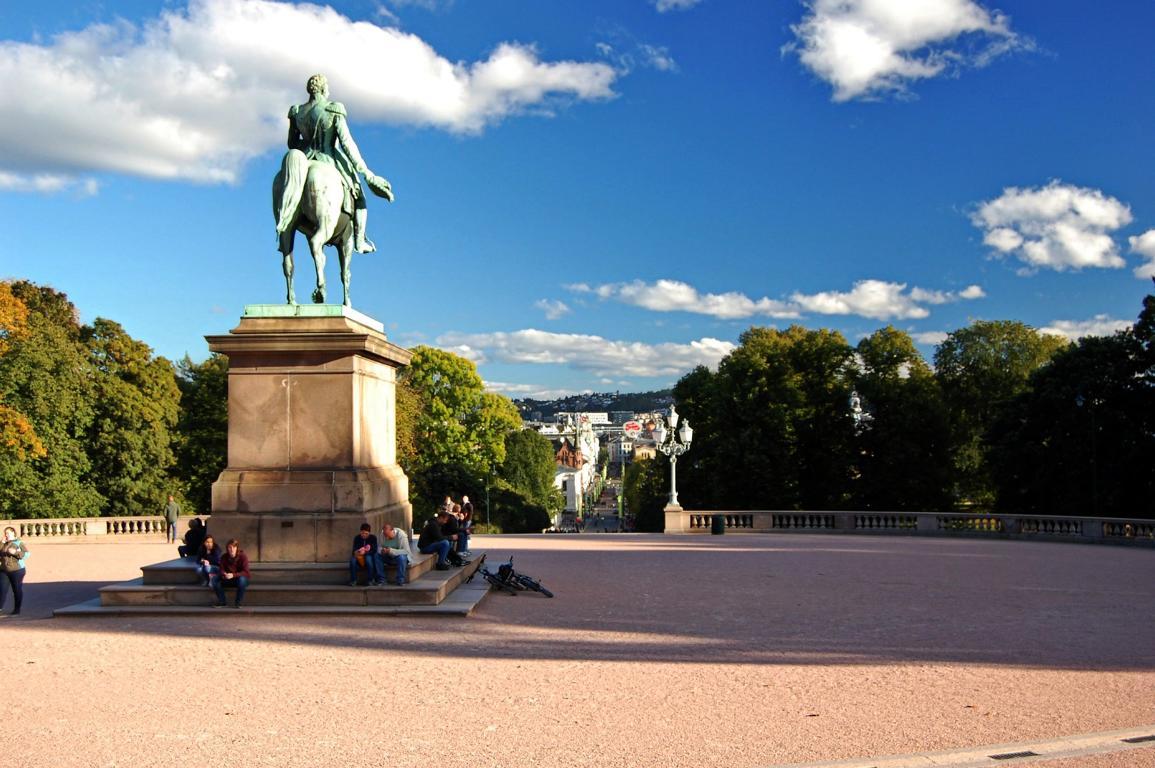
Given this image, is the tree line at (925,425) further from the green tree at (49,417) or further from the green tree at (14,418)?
the green tree at (14,418)

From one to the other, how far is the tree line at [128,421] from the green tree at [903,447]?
80.0 ft

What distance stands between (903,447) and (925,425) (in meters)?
1.88

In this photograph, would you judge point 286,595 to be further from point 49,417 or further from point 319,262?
point 49,417

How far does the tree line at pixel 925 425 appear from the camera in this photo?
113ft

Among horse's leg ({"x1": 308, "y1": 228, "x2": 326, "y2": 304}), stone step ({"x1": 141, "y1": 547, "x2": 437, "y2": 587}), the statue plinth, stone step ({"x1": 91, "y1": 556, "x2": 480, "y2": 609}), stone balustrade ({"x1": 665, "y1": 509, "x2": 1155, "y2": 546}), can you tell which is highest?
horse's leg ({"x1": 308, "y1": 228, "x2": 326, "y2": 304})

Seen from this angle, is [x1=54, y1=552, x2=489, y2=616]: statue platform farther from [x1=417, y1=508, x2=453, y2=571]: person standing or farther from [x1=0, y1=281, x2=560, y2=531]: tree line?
[x1=0, y1=281, x2=560, y2=531]: tree line

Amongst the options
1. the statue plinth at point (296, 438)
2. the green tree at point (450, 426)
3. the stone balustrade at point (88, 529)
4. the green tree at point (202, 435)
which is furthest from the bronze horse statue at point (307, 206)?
the green tree at point (450, 426)

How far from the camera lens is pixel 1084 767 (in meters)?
6.29

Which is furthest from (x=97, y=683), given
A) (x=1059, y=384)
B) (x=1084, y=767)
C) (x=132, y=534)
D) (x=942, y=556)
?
(x=1059, y=384)

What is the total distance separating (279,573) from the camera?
1318 centimetres

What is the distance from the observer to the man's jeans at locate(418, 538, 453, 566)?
15.1m

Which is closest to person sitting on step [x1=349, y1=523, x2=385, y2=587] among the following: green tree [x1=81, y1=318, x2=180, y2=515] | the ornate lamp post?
the ornate lamp post

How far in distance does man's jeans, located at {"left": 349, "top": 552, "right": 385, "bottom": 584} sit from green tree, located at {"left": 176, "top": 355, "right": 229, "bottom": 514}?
35905 mm

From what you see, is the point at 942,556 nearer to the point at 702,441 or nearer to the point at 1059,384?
the point at 1059,384
